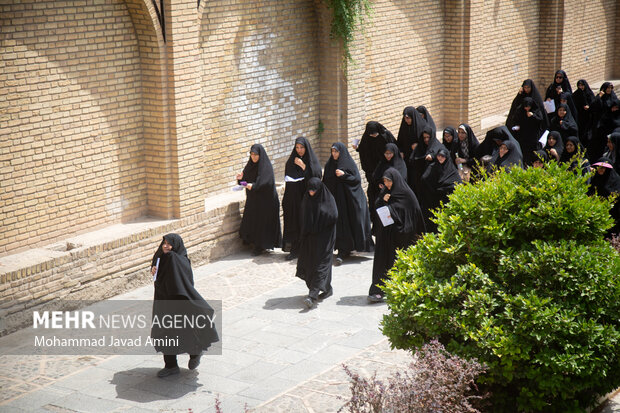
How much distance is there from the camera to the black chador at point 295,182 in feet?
38.9

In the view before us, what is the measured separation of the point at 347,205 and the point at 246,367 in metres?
3.97

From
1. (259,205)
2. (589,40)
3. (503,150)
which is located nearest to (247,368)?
(259,205)

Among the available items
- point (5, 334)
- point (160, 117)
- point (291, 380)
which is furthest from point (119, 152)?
point (291, 380)

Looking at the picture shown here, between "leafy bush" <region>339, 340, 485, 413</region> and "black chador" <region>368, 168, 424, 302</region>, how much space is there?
12.4 ft

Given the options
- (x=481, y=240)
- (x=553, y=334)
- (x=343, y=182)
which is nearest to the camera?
(x=553, y=334)

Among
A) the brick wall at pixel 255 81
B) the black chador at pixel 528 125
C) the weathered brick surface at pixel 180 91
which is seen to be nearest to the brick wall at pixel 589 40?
the weathered brick surface at pixel 180 91

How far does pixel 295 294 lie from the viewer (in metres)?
10.6

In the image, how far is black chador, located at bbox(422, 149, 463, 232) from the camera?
470 inches

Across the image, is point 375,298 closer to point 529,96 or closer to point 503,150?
point 503,150

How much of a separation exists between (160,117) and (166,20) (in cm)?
116

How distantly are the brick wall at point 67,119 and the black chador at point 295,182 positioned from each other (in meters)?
2.03

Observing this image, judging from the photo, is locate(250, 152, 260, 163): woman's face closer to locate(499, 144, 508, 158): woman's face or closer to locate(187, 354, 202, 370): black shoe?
locate(499, 144, 508, 158): woman's face

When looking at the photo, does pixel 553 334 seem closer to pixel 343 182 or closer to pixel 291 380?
pixel 291 380

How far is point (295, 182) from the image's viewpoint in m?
12.1
